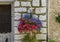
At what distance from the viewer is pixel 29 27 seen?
15.1ft

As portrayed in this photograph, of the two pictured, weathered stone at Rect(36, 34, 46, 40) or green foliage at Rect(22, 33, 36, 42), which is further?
weathered stone at Rect(36, 34, 46, 40)

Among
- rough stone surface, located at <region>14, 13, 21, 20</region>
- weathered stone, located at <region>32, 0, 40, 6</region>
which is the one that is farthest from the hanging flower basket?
weathered stone, located at <region>32, 0, 40, 6</region>

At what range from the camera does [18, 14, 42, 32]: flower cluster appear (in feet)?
15.1

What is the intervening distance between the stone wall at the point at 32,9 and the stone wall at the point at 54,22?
0.10m

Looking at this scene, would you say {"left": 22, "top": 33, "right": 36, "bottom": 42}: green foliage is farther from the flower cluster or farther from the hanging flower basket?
the flower cluster

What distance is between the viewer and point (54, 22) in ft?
16.0

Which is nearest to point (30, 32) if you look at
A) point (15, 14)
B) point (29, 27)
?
point (29, 27)

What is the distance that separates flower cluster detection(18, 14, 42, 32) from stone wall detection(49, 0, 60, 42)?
11.6 inches

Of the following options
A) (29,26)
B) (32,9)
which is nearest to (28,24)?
(29,26)

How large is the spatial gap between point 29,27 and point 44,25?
1.32 ft

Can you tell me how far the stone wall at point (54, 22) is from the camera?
4859 mm

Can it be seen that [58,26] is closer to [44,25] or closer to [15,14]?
[44,25]

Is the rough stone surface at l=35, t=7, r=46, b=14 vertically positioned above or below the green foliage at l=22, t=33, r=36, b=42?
above

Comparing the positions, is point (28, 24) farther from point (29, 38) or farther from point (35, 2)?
point (35, 2)
